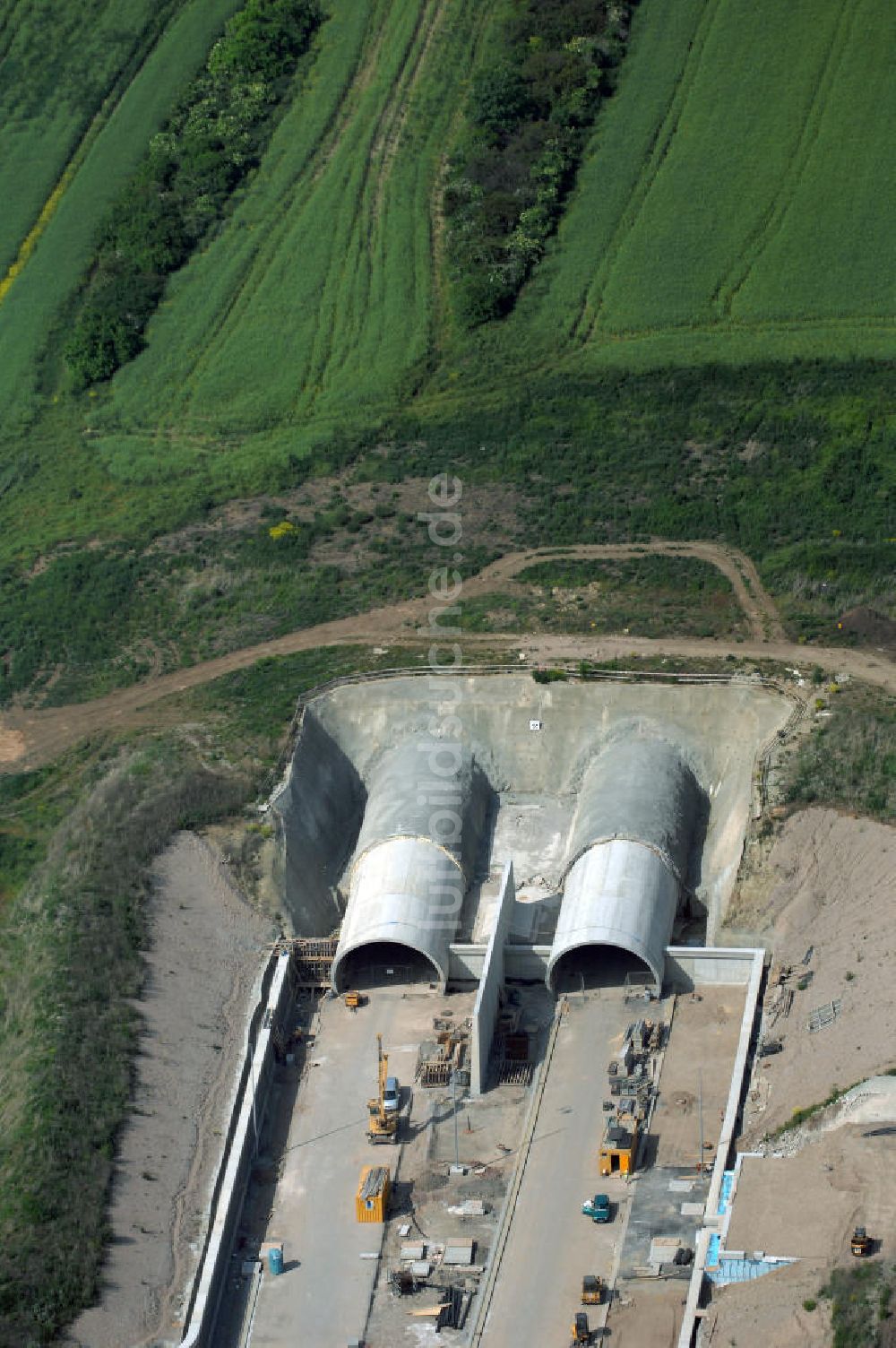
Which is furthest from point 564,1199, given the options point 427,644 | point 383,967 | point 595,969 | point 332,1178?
point 427,644

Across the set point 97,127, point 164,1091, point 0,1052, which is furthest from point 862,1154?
point 97,127

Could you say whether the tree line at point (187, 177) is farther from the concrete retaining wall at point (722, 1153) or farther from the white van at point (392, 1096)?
the concrete retaining wall at point (722, 1153)

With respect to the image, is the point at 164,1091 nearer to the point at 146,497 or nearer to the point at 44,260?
the point at 146,497

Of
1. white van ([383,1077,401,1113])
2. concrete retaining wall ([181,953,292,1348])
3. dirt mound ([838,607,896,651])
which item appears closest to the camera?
concrete retaining wall ([181,953,292,1348])

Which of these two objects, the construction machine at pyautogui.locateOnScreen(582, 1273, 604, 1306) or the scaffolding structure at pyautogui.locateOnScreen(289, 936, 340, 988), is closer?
the construction machine at pyautogui.locateOnScreen(582, 1273, 604, 1306)

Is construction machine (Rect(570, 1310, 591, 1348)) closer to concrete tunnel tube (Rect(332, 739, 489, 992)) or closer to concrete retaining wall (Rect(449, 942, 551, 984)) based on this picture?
concrete retaining wall (Rect(449, 942, 551, 984))

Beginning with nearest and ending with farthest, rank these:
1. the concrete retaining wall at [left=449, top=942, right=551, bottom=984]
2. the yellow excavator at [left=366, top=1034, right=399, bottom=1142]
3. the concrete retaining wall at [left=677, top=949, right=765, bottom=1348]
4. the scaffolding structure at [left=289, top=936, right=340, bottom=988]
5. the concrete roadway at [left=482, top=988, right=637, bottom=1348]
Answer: the concrete retaining wall at [left=677, top=949, right=765, bottom=1348]
the concrete roadway at [left=482, top=988, right=637, bottom=1348]
the yellow excavator at [left=366, top=1034, right=399, bottom=1142]
the concrete retaining wall at [left=449, top=942, right=551, bottom=984]
the scaffolding structure at [left=289, top=936, right=340, bottom=988]

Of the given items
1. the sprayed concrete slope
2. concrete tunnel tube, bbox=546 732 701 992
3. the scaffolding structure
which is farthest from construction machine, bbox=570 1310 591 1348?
the scaffolding structure
